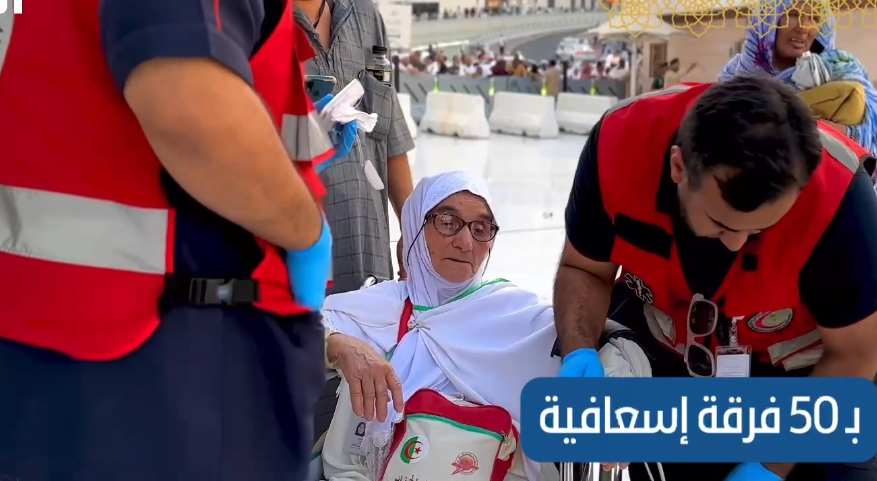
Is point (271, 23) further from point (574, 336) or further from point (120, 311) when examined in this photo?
point (574, 336)

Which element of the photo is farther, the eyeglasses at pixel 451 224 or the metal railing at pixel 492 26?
the metal railing at pixel 492 26

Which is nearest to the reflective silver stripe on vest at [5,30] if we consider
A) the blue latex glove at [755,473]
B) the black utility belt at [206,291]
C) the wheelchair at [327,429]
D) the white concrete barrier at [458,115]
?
the black utility belt at [206,291]

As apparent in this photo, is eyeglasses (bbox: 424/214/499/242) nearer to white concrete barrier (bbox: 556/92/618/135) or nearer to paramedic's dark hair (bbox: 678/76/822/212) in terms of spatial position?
paramedic's dark hair (bbox: 678/76/822/212)

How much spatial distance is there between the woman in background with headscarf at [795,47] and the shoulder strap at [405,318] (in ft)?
4.35

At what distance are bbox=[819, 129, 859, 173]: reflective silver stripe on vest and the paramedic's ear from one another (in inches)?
10.3

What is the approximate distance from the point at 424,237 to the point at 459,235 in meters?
0.09

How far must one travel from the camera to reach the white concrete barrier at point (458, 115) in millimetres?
12805

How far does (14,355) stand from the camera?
A: 96 cm

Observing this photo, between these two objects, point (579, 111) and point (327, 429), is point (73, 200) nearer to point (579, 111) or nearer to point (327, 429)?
point (327, 429)

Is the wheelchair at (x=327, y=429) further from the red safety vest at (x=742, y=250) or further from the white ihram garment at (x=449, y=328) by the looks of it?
the red safety vest at (x=742, y=250)

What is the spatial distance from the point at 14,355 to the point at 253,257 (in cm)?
28

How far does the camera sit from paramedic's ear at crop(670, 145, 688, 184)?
4.93ft

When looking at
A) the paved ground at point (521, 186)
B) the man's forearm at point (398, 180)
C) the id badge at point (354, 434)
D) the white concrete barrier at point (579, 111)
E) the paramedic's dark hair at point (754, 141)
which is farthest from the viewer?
the white concrete barrier at point (579, 111)

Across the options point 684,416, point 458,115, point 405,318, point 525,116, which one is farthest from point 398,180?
point 525,116
